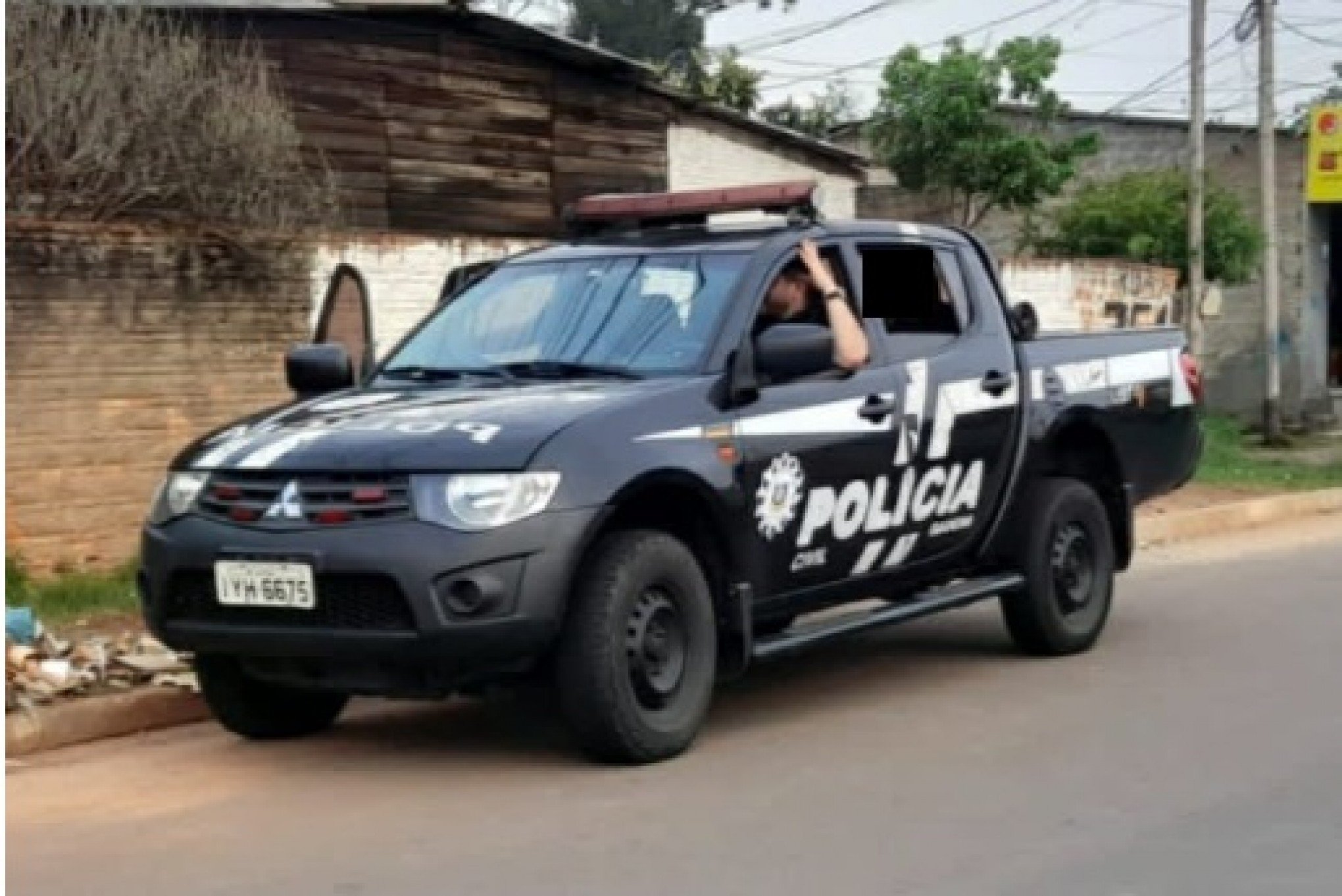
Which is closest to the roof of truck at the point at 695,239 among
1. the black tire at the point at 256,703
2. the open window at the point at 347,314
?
the black tire at the point at 256,703

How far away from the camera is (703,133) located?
62.7 ft

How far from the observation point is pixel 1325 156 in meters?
24.2

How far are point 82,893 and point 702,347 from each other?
2802 millimetres

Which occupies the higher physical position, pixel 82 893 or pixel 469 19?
pixel 469 19

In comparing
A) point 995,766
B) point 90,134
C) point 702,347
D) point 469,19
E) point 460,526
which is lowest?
point 995,766

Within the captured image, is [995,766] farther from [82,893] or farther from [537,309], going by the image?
[82,893]

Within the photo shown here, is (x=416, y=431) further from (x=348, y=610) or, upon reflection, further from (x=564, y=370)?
(x=564, y=370)

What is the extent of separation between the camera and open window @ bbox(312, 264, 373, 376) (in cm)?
1088

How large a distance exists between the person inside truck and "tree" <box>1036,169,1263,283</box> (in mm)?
14861

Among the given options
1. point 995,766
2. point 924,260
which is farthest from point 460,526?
point 924,260

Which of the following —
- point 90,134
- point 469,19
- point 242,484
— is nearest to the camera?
point 242,484

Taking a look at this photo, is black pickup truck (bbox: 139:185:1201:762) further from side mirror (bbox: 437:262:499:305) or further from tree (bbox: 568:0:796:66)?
tree (bbox: 568:0:796:66)

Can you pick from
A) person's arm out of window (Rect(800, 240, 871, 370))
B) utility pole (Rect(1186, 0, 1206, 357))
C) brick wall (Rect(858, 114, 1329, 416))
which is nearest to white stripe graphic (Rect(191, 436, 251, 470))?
person's arm out of window (Rect(800, 240, 871, 370))

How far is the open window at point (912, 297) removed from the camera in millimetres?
7562
